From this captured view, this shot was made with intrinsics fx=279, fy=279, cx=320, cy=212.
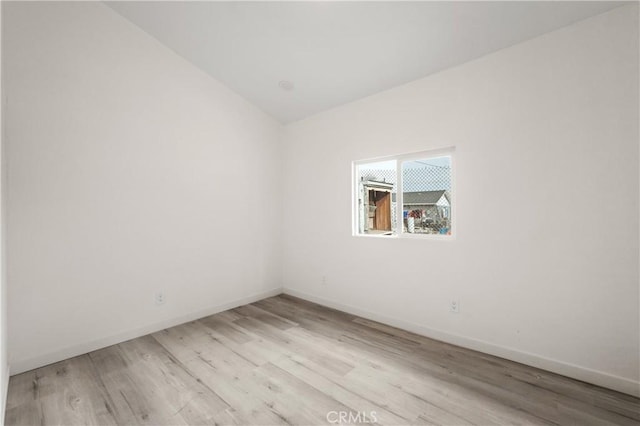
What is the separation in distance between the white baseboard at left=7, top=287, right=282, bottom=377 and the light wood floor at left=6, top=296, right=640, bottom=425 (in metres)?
0.07

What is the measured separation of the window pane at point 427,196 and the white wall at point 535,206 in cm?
17

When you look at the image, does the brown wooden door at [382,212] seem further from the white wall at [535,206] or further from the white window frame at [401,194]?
the white wall at [535,206]

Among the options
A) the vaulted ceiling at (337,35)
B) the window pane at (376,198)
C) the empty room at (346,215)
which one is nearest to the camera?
the empty room at (346,215)

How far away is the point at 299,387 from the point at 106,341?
1.95 m

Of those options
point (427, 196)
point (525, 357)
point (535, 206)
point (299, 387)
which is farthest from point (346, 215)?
point (525, 357)

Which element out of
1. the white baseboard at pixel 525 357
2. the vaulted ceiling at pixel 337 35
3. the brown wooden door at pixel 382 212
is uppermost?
the vaulted ceiling at pixel 337 35

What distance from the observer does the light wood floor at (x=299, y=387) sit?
172 cm

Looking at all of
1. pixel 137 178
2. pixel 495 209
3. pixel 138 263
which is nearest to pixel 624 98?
pixel 495 209

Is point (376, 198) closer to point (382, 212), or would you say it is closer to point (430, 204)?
point (382, 212)

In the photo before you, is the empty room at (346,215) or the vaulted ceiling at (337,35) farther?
the vaulted ceiling at (337,35)

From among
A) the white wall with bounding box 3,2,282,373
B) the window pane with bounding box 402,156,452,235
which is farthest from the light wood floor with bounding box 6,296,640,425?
the window pane with bounding box 402,156,452,235

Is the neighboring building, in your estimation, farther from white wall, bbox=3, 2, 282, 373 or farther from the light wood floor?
white wall, bbox=3, 2, 282, 373

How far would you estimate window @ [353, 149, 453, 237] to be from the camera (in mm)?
2820

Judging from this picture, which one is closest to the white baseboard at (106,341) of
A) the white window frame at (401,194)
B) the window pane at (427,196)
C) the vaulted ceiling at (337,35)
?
the white window frame at (401,194)
